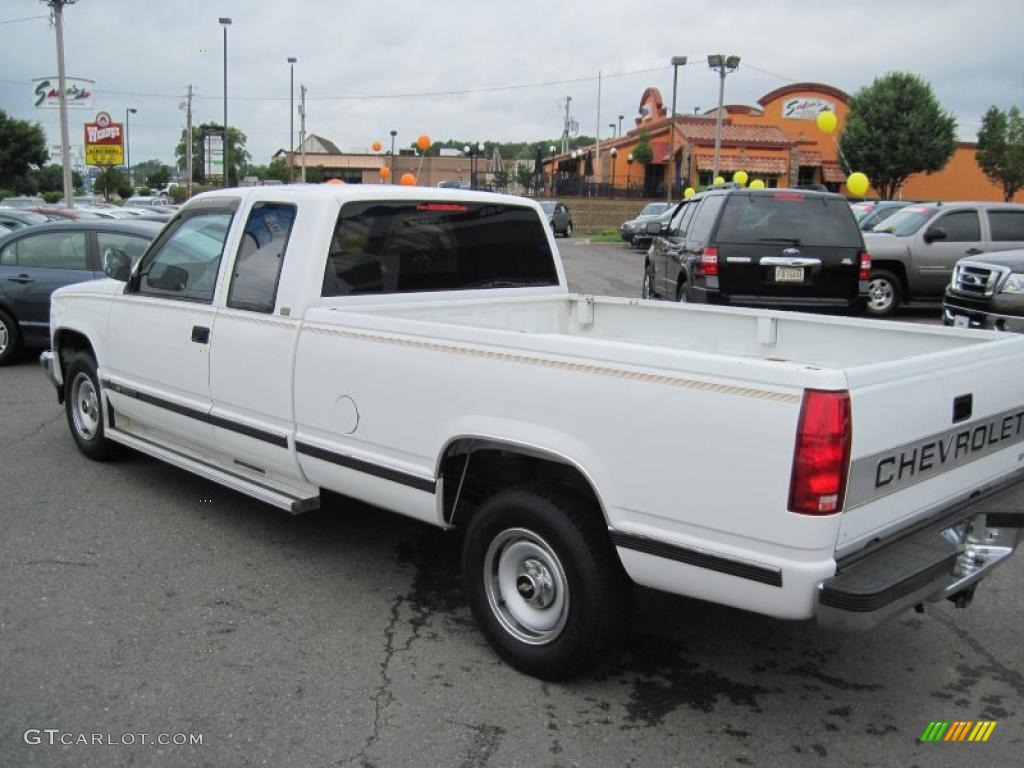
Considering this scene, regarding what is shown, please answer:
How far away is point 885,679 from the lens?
3.74 metres

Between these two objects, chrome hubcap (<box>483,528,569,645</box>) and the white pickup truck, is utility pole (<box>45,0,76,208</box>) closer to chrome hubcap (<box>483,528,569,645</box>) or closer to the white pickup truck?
the white pickup truck

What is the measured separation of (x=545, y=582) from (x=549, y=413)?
712 millimetres

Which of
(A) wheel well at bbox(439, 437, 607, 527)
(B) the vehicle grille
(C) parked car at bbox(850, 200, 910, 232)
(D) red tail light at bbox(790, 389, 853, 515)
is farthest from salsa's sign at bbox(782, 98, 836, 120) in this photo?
(D) red tail light at bbox(790, 389, 853, 515)

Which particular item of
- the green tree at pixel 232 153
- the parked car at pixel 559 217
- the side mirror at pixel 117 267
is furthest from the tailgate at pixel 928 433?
the green tree at pixel 232 153

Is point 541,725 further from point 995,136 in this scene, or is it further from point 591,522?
point 995,136

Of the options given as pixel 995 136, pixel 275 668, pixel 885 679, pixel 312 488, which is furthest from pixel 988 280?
pixel 995 136

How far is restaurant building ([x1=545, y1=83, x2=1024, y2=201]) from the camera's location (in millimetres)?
45125

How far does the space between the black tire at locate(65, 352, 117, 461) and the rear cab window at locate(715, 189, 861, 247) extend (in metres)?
6.45

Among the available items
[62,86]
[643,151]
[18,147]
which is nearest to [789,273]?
[62,86]

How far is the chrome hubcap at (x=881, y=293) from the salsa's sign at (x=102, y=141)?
30498 mm

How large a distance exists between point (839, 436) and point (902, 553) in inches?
25.8

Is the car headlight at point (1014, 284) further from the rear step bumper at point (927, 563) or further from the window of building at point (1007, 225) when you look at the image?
the rear step bumper at point (927, 563)

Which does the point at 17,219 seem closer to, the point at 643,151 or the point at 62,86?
the point at 62,86

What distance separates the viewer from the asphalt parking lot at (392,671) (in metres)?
3.20
